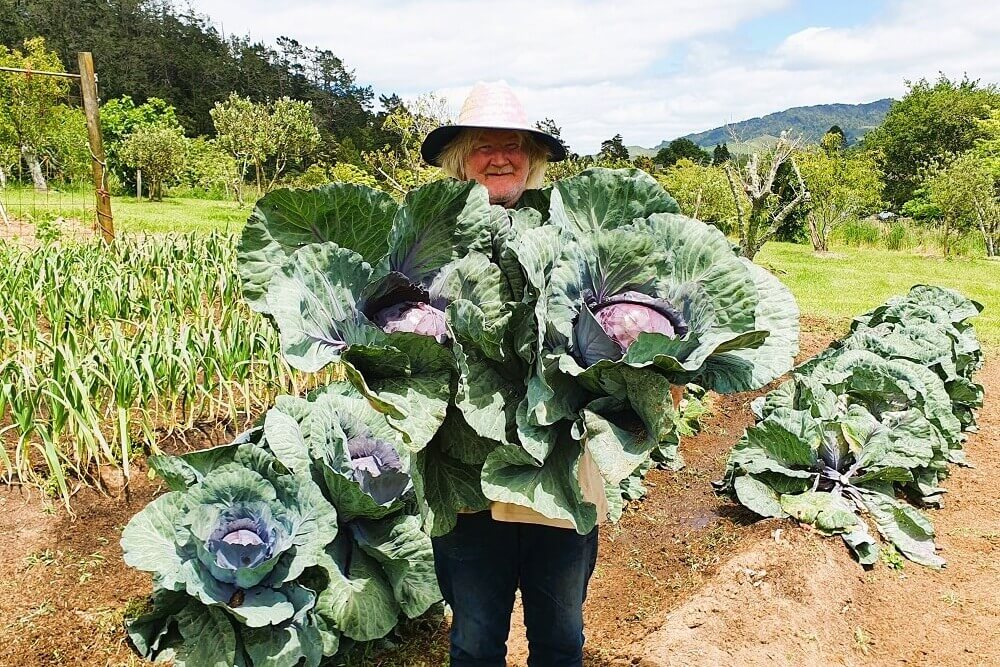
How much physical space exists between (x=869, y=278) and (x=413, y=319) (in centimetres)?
1124

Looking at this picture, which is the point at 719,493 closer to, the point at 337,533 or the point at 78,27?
the point at 337,533

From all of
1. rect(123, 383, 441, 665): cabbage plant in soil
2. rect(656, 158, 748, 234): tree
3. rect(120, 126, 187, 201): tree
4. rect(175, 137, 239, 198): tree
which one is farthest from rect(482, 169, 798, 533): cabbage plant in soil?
rect(175, 137, 239, 198): tree

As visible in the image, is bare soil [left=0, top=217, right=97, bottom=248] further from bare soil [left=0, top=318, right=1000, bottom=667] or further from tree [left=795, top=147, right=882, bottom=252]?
tree [left=795, top=147, right=882, bottom=252]

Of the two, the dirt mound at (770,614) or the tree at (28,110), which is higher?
the tree at (28,110)

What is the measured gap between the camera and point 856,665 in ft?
8.93

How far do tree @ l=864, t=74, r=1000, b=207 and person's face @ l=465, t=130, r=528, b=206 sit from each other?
35820 millimetres

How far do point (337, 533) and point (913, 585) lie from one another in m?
2.69

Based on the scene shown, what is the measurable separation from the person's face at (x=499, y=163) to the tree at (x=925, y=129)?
35.8 meters

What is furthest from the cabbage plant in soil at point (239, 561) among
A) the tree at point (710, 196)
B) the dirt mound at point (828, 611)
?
the tree at point (710, 196)

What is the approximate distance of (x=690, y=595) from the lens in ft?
9.99

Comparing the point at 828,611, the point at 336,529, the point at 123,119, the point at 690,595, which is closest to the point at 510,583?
the point at 336,529

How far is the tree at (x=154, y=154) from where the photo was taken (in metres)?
20.3

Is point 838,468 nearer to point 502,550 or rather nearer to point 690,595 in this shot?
point 690,595

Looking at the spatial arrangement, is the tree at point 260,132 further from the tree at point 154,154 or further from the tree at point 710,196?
the tree at point 710,196
